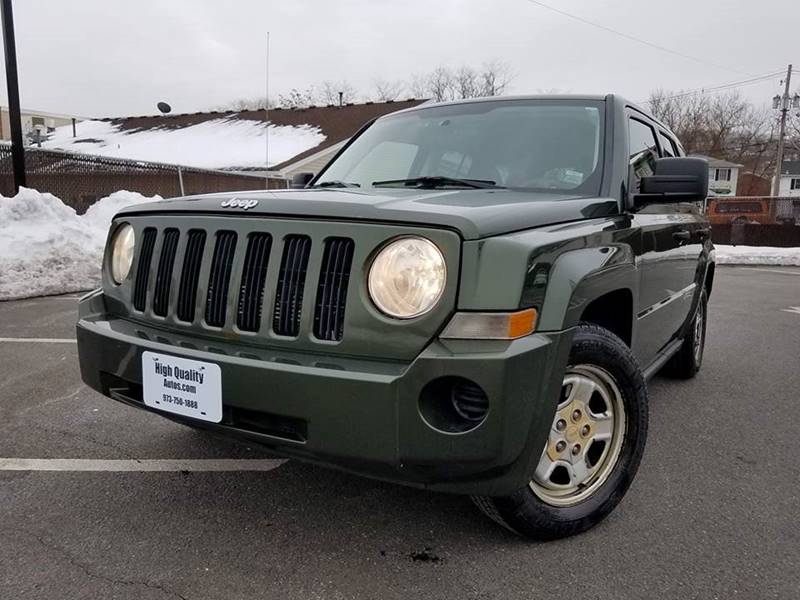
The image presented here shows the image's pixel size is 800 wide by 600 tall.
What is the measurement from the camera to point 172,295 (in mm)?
2273

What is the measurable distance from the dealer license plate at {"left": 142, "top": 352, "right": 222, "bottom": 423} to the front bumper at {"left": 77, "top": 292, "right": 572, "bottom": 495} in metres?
0.04

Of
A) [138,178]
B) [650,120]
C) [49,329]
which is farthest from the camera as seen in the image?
[138,178]

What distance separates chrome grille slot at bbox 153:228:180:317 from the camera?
2322 mm

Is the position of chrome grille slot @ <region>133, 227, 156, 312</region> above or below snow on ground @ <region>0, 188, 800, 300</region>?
above

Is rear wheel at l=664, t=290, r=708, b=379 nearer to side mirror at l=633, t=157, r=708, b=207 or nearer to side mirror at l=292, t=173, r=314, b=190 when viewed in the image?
side mirror at l=633, t=157, r=708, b=207

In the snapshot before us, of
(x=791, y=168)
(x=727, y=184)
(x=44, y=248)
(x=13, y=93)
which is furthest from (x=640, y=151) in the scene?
(x=791, y=168)

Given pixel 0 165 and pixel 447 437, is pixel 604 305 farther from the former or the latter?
pixel 0 165

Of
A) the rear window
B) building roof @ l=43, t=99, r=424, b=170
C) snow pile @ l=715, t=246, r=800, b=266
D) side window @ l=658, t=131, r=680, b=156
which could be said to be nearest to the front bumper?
side window @ l=658, t=131, r=680, b=156

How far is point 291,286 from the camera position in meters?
2.00

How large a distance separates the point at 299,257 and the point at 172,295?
0.58 meters

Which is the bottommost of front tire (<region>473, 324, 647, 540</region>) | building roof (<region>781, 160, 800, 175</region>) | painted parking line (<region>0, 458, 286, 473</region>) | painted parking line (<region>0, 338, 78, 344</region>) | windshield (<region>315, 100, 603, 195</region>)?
painted parking line (<region>0, 338, 78, 344</region>)

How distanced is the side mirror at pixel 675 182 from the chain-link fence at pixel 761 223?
1901cm

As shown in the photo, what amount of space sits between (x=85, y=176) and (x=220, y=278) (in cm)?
1016

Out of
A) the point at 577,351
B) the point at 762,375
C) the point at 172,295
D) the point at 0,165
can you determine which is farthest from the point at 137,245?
the point at 0,165
